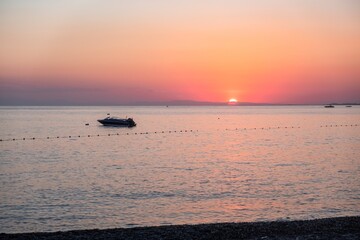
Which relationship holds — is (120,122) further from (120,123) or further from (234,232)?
(234,232)

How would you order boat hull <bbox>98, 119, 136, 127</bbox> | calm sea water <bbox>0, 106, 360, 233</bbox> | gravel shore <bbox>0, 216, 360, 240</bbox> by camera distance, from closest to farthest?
1. gravel shore <bbox>0, 216, 360, 240</bbox>
2. calm sea water <bbox>0, 106, 360, 233</bbox>
3. boat hull <bbox>98, 119, 136, 127</bbox>

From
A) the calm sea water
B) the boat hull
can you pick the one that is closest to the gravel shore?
the calm sea water

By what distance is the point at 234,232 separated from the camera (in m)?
15.5

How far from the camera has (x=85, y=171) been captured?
3675cm

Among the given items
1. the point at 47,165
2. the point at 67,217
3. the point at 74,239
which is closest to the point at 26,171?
the point at 47,165

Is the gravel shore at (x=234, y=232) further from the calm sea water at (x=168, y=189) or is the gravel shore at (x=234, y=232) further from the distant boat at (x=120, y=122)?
the distant boat at (x=120, y=122)

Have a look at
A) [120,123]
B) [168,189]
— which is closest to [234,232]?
[168,189]

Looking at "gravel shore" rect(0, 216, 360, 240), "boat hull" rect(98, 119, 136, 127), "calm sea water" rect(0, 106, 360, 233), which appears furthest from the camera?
"boat hull" rect(98, 119, 136, 127)

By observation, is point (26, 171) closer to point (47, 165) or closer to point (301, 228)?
point (47, 165)

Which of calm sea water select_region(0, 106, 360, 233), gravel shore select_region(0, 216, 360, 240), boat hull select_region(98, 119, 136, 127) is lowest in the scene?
calm sea water select_region(0, 106, 360, 233)

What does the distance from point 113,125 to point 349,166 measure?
3035 inches

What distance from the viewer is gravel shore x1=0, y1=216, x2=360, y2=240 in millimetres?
14945

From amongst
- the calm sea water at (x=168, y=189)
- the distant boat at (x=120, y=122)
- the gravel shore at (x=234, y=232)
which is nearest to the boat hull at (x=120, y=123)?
the distant boat at (x=120, y=122)

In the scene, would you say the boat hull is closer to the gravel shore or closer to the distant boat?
the distant boat
